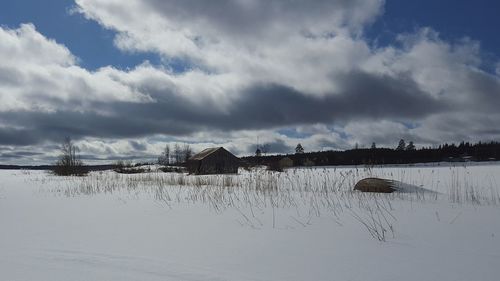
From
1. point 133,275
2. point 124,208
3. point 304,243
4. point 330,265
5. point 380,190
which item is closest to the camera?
point 133,275

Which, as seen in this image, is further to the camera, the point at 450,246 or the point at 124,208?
the point at 124,208

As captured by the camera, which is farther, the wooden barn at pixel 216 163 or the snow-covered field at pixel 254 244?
the wooden barn at pixel 216 163

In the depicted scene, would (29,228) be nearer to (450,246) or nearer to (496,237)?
(450,246)

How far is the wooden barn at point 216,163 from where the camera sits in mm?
29906

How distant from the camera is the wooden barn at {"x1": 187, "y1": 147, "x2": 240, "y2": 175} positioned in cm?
2991

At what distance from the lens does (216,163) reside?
3094cm

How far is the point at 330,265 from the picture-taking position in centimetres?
276

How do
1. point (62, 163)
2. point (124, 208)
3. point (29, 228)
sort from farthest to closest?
point (62, 163)
point (124, 208)
point (29, 228)

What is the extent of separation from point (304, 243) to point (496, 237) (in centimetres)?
214

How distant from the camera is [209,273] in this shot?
2.53m

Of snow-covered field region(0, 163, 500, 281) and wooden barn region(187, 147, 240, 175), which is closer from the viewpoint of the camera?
snow-covered field region(0, 163, 500, 281)

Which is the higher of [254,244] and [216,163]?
[216,163]

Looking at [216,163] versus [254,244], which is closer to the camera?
[254,244]

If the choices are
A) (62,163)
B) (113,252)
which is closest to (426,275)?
(113,252)
